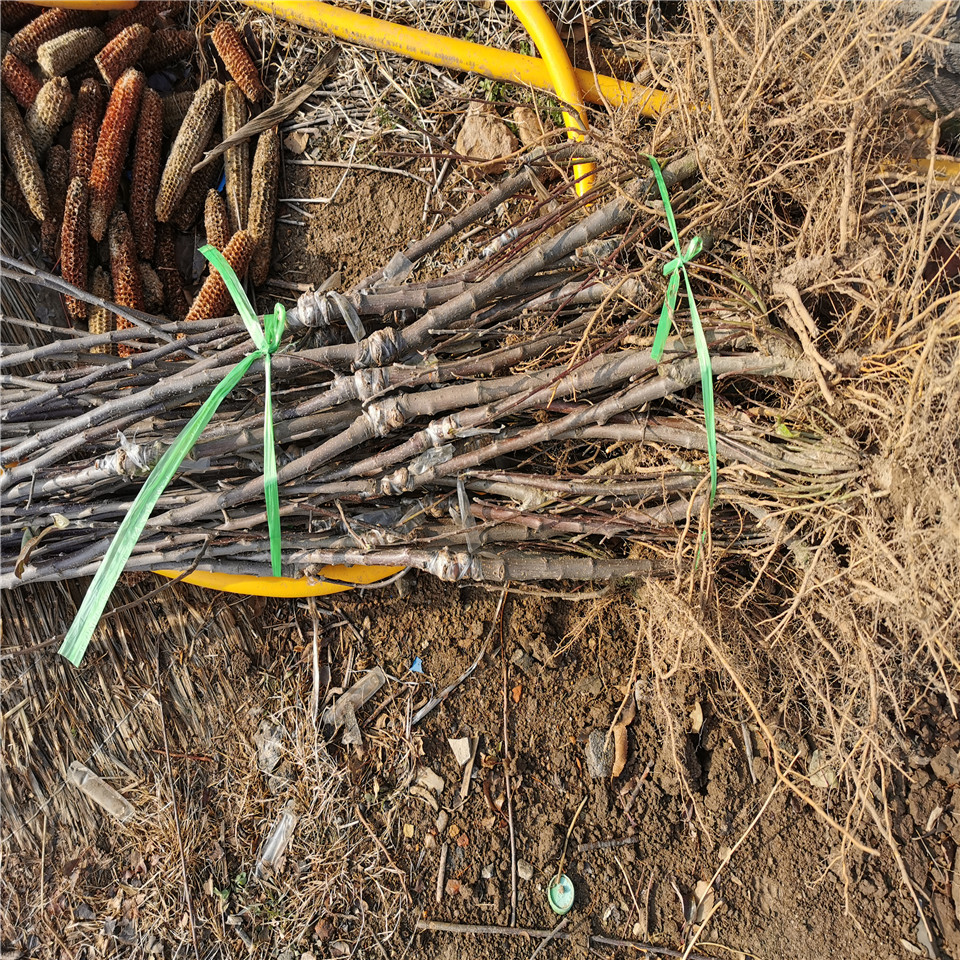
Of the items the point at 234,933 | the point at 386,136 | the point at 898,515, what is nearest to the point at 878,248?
the point at 898,515

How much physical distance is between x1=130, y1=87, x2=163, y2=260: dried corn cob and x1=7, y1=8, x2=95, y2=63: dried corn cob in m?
0.30

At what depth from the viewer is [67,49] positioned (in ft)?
6.47

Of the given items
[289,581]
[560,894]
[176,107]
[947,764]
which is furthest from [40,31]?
[947,764]

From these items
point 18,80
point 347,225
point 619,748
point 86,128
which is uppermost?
point 18,80

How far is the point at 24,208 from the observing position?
200 cm

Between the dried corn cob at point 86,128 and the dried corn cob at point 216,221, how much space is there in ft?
1.03

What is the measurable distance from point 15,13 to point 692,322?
205 cm

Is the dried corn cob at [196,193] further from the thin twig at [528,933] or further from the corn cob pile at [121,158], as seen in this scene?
the thin twig at [528,933]

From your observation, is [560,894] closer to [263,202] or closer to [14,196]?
[263,202]

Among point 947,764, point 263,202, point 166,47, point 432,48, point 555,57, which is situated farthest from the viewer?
point 166,47

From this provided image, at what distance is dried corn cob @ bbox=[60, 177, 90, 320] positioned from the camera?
1.90m

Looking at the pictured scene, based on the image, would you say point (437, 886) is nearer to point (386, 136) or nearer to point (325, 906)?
point (325, 906)

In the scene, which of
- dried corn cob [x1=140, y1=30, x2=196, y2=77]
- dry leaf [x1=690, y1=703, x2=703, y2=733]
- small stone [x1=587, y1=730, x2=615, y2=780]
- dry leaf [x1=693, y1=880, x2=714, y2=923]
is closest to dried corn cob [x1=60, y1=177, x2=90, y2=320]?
dried corn cob [x1=140, y1=30, x2=196, y2=77]

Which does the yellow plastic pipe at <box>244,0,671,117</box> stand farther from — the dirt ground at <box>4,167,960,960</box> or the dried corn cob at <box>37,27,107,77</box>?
the dirt ground at <box>4,167,960,960</box>
